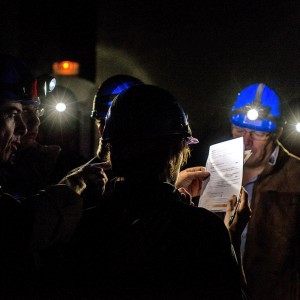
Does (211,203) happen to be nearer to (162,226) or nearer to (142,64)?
(162,226)

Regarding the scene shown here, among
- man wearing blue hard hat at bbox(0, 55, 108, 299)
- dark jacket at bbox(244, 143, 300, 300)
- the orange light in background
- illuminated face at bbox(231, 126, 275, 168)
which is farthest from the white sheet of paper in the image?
the orange light in background

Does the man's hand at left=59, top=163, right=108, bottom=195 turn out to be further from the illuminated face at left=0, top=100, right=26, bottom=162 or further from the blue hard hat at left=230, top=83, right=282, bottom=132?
the blue hard hat at left=230, top=83, right=282, bottom=132

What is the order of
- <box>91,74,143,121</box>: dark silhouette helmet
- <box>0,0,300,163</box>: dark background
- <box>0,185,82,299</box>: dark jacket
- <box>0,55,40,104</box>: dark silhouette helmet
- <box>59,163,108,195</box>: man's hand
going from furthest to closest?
<box>0,0,300,163</box>: dark background → <box>91,74,143,121</box>: dark silhouette helmet → <box>59,163,108,195</box>: man's hand → <box>0,55,40,104</box>: dark silhouette helmet → <box>0,185,82,299</box>: dark jacket

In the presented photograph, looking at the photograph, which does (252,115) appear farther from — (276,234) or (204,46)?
(204,46)

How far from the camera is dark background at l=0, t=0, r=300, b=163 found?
22.8ft

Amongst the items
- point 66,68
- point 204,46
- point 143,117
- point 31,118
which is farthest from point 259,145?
point 66,68

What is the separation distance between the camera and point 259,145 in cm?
470

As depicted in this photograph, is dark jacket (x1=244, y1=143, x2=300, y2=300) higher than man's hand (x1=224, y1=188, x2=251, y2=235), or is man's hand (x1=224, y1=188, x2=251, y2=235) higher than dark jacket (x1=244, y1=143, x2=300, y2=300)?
man's hand (x1=224, y1=188, x2=251, y2=235)

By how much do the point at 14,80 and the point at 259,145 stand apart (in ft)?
10.0

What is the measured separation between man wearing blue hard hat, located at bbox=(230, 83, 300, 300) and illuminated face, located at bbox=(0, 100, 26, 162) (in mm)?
2862

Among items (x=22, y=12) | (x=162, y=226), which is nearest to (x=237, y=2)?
(x=22, y=12)

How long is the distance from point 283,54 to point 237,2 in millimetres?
1191

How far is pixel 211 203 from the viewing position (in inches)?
113

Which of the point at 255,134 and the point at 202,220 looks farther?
the point at 255,134
